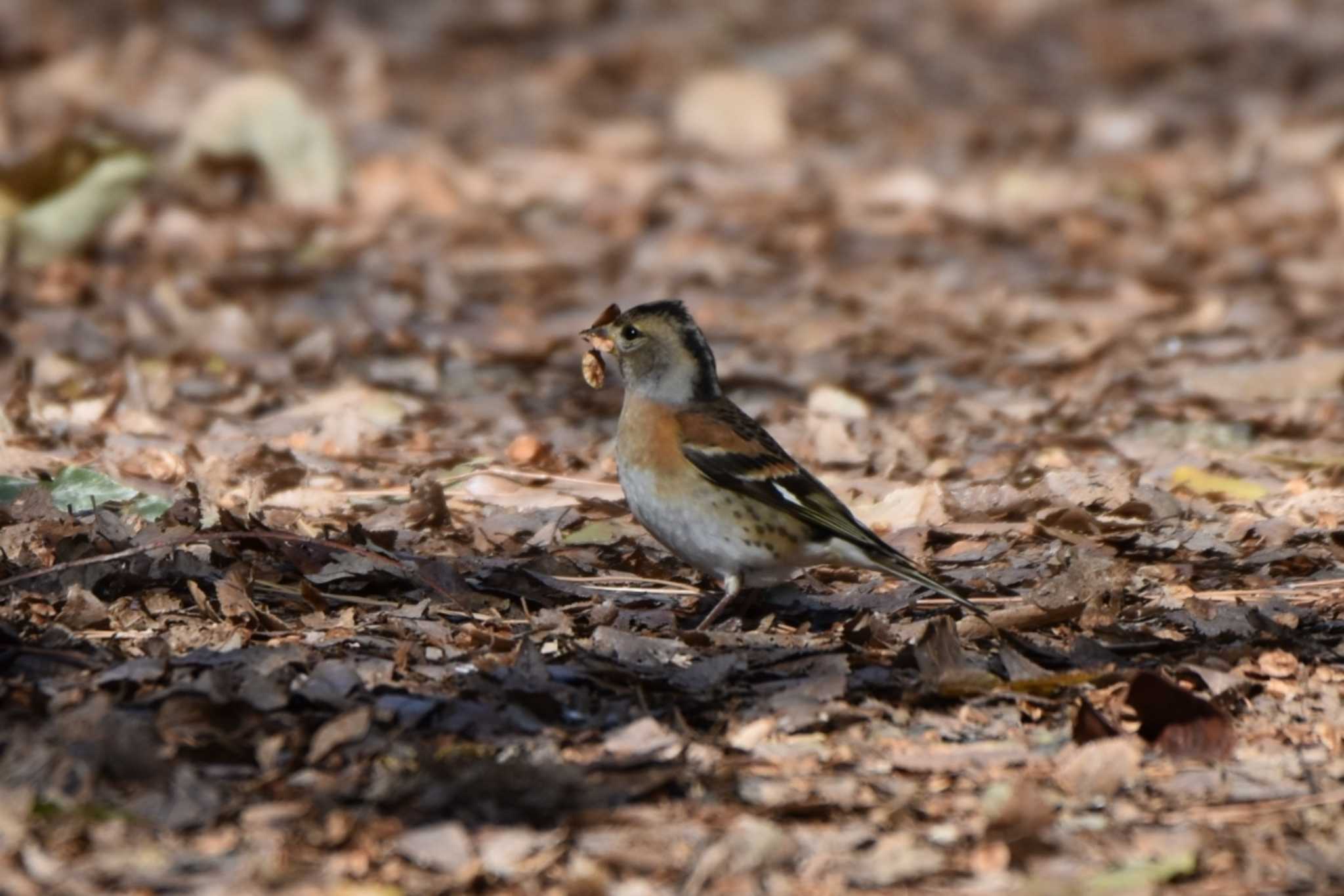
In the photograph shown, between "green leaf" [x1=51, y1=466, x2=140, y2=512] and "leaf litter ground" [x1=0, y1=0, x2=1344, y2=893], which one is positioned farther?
"green leaf" [x1=51, y1=466, x2=140, y2=512]

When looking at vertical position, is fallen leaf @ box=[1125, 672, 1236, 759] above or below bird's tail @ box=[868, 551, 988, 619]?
below

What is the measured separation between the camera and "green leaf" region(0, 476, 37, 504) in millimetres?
5906

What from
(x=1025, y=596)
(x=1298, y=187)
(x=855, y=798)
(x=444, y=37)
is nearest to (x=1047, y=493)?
(x=1025, y=596)

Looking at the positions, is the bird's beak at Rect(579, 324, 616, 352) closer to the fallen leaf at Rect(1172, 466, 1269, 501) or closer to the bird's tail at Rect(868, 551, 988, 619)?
the bird's tail at Rect(868, 551, 988, 619)

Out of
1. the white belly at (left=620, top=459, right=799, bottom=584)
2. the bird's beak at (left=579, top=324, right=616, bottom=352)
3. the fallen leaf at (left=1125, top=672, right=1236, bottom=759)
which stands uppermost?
the bird's beak at (left=579, top=324, right=616, bottom=352)

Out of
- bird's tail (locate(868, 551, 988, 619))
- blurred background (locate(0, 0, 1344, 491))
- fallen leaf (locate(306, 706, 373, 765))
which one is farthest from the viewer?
blurred background (locate(0, 0, 1344, 491))

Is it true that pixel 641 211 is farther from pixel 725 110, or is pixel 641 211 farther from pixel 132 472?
pixel 132 472

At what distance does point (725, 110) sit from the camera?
46.4 feet

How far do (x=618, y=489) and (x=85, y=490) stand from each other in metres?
1.86

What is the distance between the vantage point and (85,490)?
Result: 239 inches

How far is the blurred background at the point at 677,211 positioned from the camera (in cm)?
868

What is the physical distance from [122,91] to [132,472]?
7932 millimetres

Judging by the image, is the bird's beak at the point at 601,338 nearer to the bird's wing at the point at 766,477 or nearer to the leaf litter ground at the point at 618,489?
the bird's wing at the point at 766,477

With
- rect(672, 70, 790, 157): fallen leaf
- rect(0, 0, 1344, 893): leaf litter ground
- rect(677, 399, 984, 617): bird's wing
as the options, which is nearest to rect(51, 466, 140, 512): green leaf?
rect(0, 0, 1344, 893): leaf litter ground
